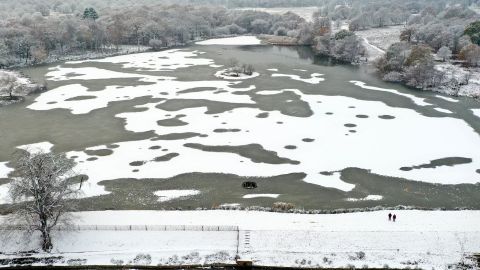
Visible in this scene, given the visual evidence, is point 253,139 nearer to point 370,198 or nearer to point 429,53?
point 370,198

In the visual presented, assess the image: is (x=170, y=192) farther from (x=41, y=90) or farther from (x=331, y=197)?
(x=41, y=90)

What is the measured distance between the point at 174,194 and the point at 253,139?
14.3 meters

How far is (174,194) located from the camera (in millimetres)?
37469

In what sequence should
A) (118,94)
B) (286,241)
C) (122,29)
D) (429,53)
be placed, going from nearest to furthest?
(286,241) < (118,94) < (429,53) < (122,29)

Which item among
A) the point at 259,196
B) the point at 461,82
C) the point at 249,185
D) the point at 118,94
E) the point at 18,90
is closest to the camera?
the point at 259,196

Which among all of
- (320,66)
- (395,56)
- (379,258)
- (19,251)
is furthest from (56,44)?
(379,258)

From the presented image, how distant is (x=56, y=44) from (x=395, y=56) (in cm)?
7514

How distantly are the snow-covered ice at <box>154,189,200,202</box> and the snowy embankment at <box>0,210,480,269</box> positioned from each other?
376 centimetres

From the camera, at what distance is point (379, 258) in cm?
2883

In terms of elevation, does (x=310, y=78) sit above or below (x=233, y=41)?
below

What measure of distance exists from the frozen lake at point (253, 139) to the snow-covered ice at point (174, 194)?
170mm

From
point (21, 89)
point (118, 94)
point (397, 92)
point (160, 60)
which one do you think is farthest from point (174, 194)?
point (160, 60)

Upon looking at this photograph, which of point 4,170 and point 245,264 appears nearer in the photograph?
point 245,264

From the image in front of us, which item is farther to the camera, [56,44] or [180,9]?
[180,9]
